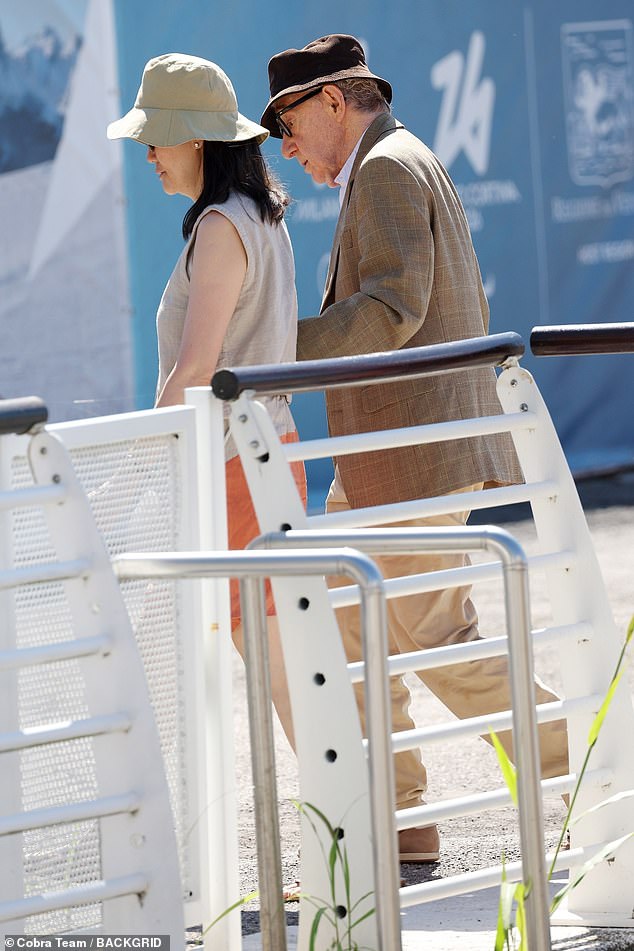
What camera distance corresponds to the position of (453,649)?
2.70 meters

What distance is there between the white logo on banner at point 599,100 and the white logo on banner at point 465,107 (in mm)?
584

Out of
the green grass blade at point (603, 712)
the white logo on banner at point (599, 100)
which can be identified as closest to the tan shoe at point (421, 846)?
the green grass blade at point (603, 712)

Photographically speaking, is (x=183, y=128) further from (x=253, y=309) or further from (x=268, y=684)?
(x=268, y=684)

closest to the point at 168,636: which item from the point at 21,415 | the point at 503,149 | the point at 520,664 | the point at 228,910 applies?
the point at 228,910

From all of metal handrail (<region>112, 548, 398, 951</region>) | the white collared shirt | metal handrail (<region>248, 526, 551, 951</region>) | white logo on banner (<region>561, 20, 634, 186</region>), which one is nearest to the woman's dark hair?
the white collared shirt

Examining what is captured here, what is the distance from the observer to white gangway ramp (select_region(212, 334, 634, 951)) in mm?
2432

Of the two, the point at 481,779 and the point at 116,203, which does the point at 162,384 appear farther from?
the point at 116,203

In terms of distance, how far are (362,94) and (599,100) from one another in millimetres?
6462

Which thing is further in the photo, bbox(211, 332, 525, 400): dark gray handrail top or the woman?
the woman

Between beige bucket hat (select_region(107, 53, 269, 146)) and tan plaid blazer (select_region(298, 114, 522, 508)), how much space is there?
0.30m

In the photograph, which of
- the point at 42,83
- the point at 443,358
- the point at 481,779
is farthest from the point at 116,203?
the point at 443,358

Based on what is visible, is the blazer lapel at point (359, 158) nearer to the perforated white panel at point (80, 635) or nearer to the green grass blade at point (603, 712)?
the perforated white panel at point (80, 635)

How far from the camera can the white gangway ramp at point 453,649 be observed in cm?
243

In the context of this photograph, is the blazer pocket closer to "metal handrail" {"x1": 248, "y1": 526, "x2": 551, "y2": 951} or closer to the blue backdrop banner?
"metal handrail" {"x1": 248, "y1": 526, "x2": 551, "y2": 951}
